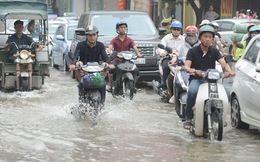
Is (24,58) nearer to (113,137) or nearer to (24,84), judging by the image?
(24,84)

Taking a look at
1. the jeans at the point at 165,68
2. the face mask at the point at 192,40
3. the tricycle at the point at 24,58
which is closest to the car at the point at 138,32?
the tricycle at the point at 24,58

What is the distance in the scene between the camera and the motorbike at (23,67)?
16.8 meters

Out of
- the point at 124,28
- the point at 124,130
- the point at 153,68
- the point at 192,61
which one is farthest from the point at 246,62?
the point at 153,68

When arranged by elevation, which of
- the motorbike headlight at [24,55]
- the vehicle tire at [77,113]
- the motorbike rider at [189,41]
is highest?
the motorbike rider at [189,41]

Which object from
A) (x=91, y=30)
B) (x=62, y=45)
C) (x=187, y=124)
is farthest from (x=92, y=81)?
(x=62, y=45)

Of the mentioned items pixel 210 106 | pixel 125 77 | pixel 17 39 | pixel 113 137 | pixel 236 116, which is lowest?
pixel 113 137

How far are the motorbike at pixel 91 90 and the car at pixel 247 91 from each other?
6.82 ft

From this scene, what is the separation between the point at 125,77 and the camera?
15.0m

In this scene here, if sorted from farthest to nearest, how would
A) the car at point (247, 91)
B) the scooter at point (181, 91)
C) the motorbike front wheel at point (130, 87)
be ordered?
the motorbike front wheel at point (130, 87), the scooter at point (181, 91), the car at point (247, 91)

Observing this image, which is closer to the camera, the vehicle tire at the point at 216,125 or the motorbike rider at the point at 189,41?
the vehicle tire at the point at 216,125

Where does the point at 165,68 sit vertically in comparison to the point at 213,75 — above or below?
below

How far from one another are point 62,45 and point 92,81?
1197 centimetres

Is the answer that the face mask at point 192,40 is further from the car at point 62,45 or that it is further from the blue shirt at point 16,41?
the car at point 62,45

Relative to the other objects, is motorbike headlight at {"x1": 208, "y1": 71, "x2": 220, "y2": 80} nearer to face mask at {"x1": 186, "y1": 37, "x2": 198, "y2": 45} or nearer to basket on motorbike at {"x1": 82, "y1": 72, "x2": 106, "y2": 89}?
basket on motorbike at {"x1": 82, "y1": 72, "x2": 106, "y2": 89}
